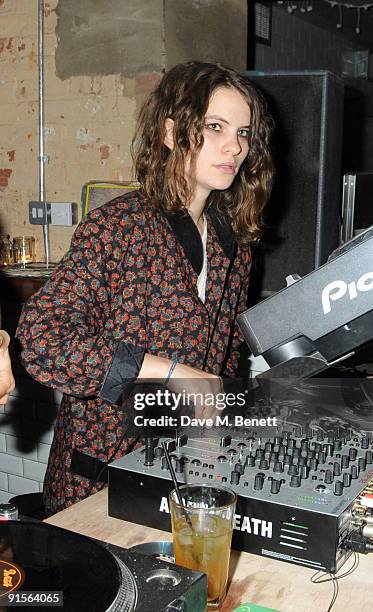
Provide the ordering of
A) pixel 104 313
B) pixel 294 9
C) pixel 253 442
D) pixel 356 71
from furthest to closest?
pixel 356 71 < pixel 294 9 < pixel 104 313 < pixel 253 442

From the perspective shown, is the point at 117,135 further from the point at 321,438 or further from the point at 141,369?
the point at 321,438

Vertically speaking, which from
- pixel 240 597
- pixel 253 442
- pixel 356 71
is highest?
pixel 356 71

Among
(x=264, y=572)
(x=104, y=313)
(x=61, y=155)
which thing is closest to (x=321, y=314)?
(x=264, y=572)

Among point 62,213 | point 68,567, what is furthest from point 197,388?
point 62,213

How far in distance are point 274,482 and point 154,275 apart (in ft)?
2.10

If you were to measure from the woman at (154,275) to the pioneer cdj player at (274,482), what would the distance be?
23 centimetres

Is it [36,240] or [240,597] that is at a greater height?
[36,240]

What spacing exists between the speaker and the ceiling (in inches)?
163

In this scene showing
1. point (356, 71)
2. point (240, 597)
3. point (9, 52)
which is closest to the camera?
point (240, 597)

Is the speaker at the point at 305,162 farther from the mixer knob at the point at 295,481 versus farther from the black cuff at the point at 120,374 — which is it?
the mixer knob at the point at 295,481

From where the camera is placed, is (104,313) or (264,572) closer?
(264,572)

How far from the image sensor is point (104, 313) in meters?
1.43

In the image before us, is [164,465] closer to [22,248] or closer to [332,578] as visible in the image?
[332,578]

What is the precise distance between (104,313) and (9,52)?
184 centimetres
